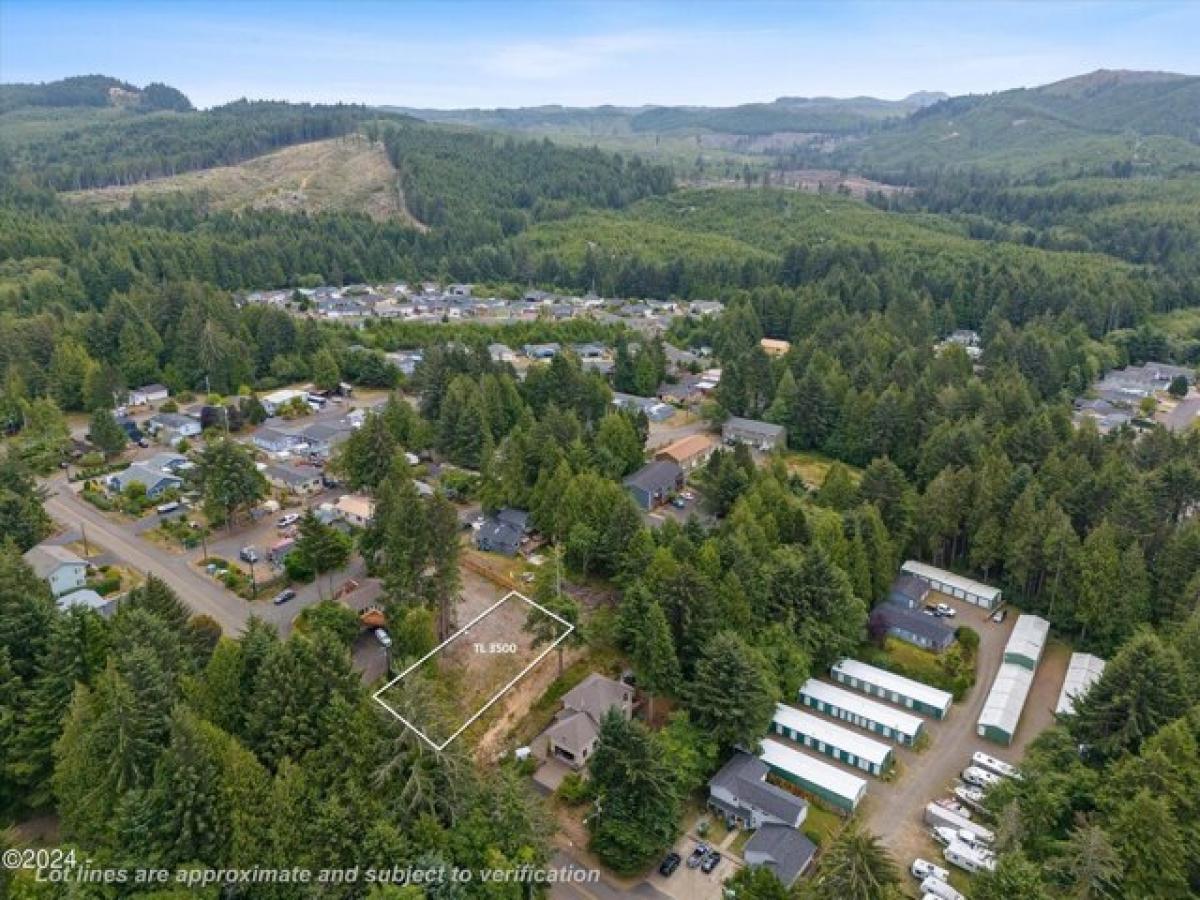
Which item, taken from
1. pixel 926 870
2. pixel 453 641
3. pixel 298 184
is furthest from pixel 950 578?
pixel 298 184

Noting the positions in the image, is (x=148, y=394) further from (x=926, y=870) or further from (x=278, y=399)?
(x=926, y=870)

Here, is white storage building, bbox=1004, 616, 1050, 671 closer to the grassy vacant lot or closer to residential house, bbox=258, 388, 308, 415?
residential house, bbox=258, 388, 308, 415

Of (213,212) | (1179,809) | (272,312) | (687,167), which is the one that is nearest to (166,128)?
(213,212)

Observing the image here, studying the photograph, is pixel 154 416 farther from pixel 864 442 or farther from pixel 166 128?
pixel 166 128

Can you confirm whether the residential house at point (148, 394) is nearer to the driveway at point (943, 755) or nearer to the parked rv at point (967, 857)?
the driveway at point (943, 755)

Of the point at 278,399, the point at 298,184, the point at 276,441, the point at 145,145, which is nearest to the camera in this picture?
the point at 276,441

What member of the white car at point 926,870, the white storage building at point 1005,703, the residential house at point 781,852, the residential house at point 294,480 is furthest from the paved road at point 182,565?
the white storage building at point 1005,703
